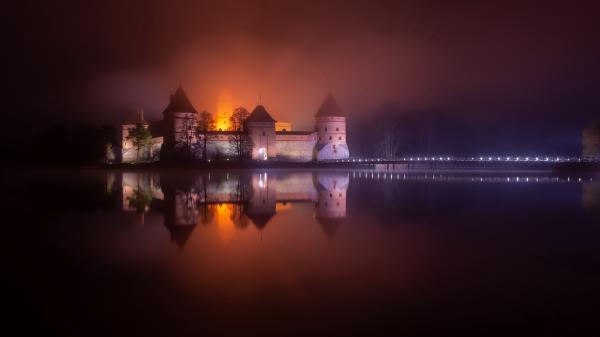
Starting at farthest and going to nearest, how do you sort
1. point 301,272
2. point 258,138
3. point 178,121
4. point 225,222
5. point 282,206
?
1. point 258,138
2. point 178,121
3. point 282,206
4. point 225,222
5. point 301,272

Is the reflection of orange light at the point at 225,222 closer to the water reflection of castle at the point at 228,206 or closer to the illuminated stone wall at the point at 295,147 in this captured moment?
the water reflection of castle at the point at 228,206

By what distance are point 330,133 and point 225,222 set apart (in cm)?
4760

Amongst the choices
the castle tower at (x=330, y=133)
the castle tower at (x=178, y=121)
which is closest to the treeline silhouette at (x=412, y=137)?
the castle tower at (x=330, y=133)

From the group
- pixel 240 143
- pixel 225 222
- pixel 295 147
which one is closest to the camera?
pixel 225 222

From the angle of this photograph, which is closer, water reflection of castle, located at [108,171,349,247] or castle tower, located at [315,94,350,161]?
water reflection of castle, located at [108,171,349,247]

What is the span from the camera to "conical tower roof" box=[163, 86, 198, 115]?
53031 millimetres

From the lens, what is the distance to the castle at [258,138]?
5225 cm

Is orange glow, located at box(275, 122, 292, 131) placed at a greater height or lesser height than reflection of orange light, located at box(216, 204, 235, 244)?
greater

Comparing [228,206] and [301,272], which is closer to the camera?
[301,272]

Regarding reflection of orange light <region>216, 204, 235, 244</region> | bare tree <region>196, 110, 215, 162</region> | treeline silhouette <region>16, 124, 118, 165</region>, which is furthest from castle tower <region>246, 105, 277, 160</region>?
reflection of orange light <region>216, 204, 235, 244</region>

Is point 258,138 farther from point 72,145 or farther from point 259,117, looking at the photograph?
point 72,145

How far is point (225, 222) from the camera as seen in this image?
10.9m

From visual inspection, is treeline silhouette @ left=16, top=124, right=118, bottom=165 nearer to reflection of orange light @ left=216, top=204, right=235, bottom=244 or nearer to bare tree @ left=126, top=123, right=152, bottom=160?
bare tree @ left=126, top=123, right=152, bottom=160

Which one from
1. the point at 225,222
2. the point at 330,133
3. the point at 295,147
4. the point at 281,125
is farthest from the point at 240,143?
the point at 225,222
